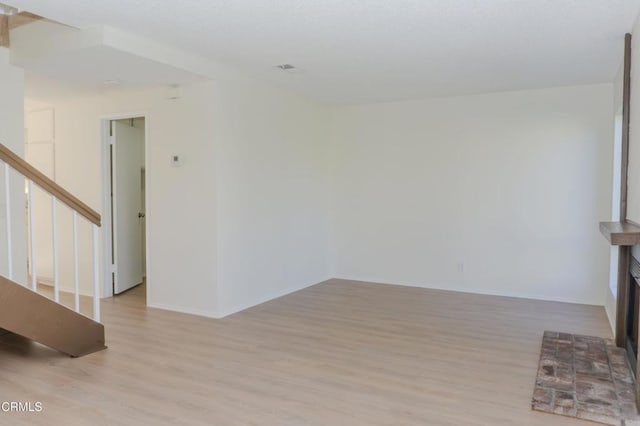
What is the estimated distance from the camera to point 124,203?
19.1 ft

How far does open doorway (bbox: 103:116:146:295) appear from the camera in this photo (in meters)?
5.64

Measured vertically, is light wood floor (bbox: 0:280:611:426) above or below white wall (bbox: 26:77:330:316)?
below

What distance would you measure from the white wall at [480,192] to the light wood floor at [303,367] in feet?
2.37

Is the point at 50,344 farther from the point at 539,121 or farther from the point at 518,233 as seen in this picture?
the point at 539,121

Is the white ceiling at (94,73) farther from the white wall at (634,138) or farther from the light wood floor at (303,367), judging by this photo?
the white wall at (634,138)

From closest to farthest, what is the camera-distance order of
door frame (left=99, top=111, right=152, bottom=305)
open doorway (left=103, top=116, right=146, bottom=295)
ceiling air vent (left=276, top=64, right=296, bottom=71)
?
1. ceiling air vent (left=276, top=64, right=296, bottom=71)
2. door frame (left=99, top=111, right=152, bottom=305)
3. open doorway (left=103, top=116, right=146, bottom=295)

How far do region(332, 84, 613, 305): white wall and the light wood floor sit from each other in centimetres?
72

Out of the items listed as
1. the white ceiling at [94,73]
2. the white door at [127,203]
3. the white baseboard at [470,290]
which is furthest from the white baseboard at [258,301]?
the white ceiling at [94,73]

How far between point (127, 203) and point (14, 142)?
1.65m

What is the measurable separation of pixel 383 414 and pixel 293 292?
3294 mm

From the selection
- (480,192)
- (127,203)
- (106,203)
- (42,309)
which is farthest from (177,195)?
(480,192)

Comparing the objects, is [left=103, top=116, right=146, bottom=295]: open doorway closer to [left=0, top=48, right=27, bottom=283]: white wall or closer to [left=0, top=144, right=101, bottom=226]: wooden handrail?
[left=0, top=48, right=27, bottom=283]: white wall

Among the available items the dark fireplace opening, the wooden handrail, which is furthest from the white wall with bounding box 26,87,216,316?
the dark fireplace opening

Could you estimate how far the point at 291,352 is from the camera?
375 centimetres
